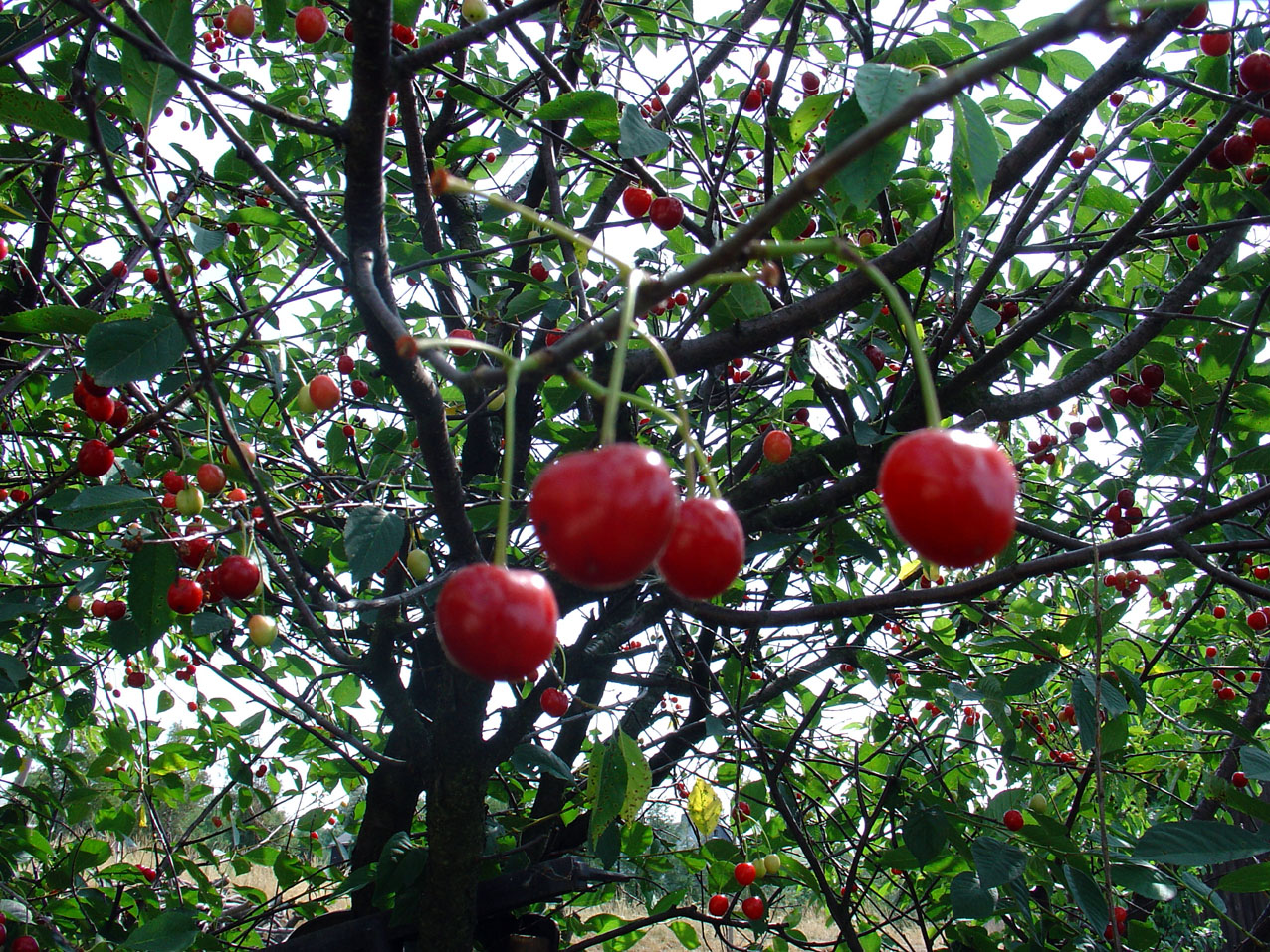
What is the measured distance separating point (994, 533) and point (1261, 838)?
1.76 metres

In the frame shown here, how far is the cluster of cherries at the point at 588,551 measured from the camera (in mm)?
804

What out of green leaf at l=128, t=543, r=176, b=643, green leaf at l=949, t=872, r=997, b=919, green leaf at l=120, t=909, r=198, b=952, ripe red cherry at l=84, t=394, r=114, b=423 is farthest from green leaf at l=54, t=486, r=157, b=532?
green leaf at l=949, t=872, r=997, b=919

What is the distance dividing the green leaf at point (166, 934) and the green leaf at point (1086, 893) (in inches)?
104

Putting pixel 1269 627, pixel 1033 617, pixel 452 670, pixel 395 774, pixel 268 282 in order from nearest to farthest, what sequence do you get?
pixel 452 670 < pixel 395 774 < pixel 1033 617 < pixel 1269 627 < pixel 268 282

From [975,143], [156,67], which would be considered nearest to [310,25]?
[156,67]

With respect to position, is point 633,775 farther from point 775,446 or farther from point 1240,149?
point 1240,149

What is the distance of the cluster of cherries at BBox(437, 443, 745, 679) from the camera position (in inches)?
31.7

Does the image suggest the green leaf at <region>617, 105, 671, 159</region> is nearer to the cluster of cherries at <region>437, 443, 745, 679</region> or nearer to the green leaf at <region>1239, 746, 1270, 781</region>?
the cluster of cherries at <region>437, 443, 745, 679</region>

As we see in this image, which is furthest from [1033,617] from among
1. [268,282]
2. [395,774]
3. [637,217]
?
[268,282]

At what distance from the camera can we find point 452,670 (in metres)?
3.04

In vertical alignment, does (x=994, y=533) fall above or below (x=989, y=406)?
below

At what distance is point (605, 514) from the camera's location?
2.63ft

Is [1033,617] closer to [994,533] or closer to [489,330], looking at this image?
[489,330]

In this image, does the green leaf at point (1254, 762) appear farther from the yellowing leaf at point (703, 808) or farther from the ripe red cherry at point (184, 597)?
the ripe red cherry at point (184, 597)
